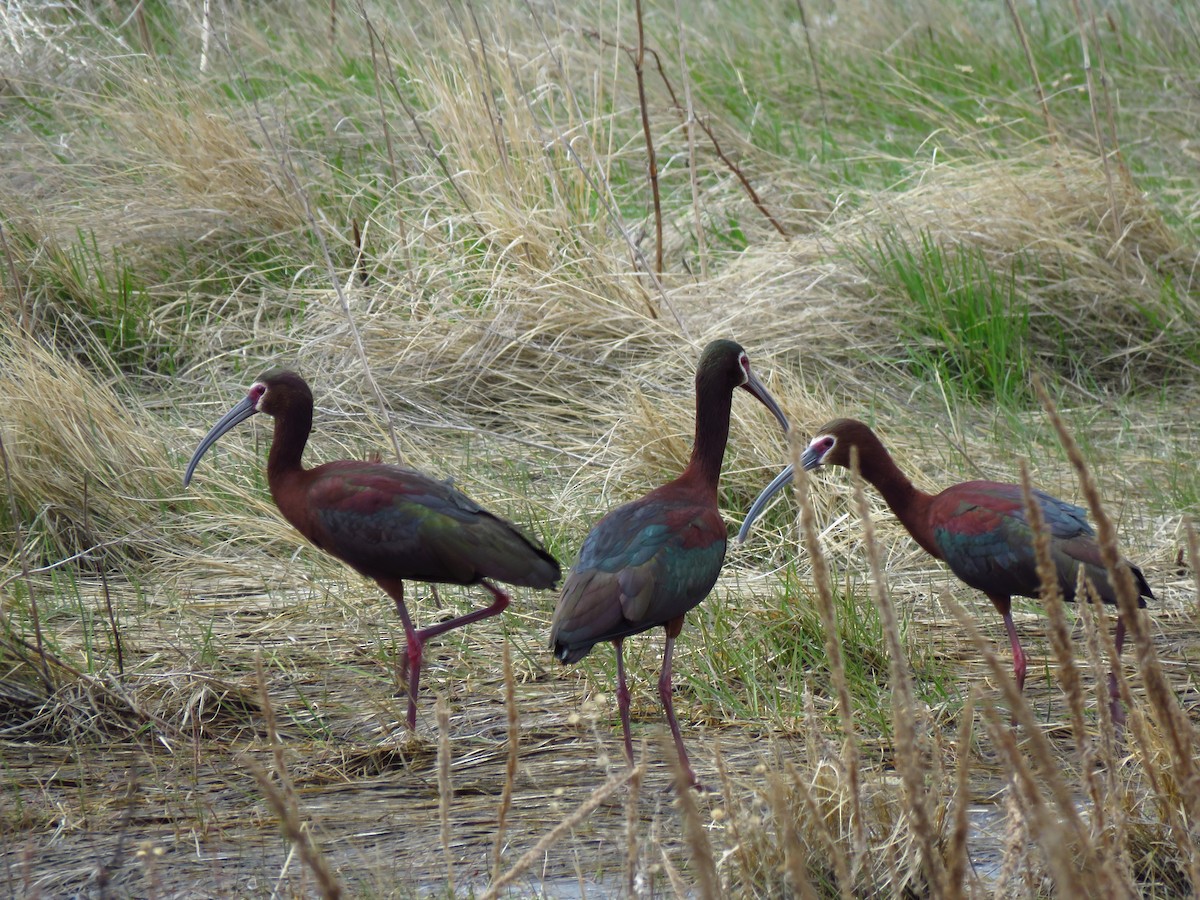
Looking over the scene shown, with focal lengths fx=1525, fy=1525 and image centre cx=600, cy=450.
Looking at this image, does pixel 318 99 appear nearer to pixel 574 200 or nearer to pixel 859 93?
pixel 574 200

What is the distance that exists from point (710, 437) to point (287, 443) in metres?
1.29

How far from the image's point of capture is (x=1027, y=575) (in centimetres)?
400

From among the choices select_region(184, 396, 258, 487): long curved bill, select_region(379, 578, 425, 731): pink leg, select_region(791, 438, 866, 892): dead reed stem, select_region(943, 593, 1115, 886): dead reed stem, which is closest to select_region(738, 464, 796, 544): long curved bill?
select_region(379, 578, 425, 731): pink leg

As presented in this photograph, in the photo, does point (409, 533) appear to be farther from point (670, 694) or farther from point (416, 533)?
point (670, 694)

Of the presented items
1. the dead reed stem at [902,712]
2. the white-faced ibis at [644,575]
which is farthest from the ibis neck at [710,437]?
the dead reed stem at [902,712]

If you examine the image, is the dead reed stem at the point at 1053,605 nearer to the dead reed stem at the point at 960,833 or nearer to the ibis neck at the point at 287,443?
the dead reed stem at the point at 960,833

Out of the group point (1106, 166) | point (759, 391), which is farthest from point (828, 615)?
point (1106, 166)

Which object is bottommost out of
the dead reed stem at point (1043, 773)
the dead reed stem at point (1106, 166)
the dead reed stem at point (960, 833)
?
the dead reed stem at point (960, 833)

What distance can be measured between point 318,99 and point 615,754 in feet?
17.2

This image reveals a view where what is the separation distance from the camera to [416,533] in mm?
4203

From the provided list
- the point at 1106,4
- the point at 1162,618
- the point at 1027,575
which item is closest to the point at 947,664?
the point at 1027,575

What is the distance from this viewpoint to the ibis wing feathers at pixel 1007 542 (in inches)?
155

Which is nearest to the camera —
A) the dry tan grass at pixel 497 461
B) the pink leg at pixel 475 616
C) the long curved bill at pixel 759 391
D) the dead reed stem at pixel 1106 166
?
the dry tan grass at pixel 497 461

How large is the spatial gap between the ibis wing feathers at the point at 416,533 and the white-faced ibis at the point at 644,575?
10.7 inches
